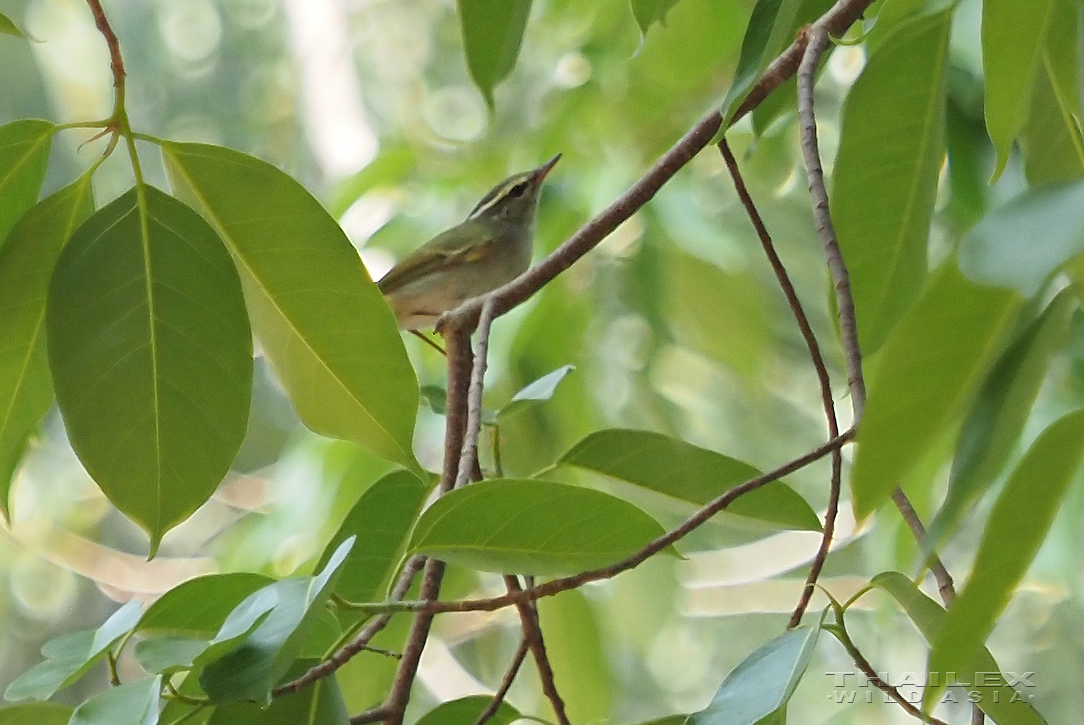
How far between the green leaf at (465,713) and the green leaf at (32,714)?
30 centimetres

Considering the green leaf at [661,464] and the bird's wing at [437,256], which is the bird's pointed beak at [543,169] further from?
the green leaf at [661,464]

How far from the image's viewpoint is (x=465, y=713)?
3.06ft

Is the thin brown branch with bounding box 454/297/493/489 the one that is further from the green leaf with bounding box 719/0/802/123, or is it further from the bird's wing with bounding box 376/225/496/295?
the bird's wing with bounding box 376/225/496/295

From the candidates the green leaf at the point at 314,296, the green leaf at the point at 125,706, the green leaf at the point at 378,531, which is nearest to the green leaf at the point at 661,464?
the green leaf at the point at 378,531

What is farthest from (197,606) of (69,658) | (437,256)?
(437,256)

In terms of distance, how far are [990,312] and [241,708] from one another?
0.54 m

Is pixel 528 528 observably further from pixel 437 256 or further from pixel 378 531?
pixel 437 256

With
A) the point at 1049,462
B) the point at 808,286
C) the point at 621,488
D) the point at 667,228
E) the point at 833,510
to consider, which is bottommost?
the point at 1049,462

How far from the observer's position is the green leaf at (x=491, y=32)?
846 millimetres

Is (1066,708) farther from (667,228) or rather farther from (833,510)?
(833,510)

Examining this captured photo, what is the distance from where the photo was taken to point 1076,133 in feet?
2.91

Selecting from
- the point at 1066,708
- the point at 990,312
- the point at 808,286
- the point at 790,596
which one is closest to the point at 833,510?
the point at 990,312

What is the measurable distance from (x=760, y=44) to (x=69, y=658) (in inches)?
27.7

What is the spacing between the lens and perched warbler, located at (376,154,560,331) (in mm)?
2471
